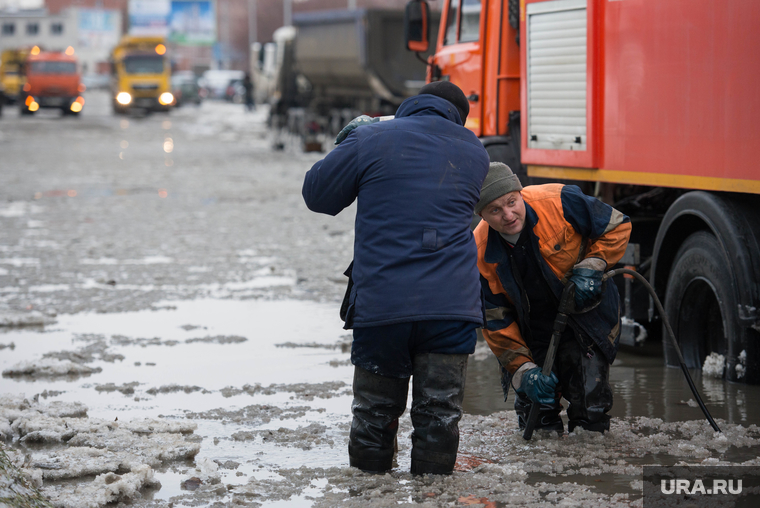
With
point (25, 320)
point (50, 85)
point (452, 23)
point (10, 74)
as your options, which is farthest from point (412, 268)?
point (10, 74)

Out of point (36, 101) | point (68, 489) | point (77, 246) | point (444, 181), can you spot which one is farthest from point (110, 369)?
point (36, 101)

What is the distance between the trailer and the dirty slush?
30.3ft

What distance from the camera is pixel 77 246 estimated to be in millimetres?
11516

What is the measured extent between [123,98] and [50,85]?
11.8 ft

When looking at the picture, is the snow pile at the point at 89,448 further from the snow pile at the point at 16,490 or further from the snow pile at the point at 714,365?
the snow pile at the point at 714,365

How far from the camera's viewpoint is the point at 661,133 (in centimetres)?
568

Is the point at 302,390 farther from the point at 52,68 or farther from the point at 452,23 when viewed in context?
the point at 52,68

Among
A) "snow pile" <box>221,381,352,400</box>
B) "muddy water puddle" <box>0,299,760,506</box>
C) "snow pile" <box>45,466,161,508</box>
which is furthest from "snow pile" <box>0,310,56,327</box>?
"snow pile" <box>45,466,161,508</box>

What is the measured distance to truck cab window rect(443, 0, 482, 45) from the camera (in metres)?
8.40

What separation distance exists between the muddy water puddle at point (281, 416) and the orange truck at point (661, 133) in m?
0.46

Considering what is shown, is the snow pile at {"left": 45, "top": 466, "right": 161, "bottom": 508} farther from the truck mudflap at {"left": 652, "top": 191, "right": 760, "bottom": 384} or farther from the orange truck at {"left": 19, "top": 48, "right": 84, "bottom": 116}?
the orange truck at {"left": 19, "top": 48, "right": 84, "bottom": 116}

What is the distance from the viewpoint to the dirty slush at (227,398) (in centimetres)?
411

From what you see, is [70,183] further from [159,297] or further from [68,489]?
[68,489]

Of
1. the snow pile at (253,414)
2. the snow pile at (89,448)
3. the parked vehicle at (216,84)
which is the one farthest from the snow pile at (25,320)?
the parked vehicle at (216,84)
